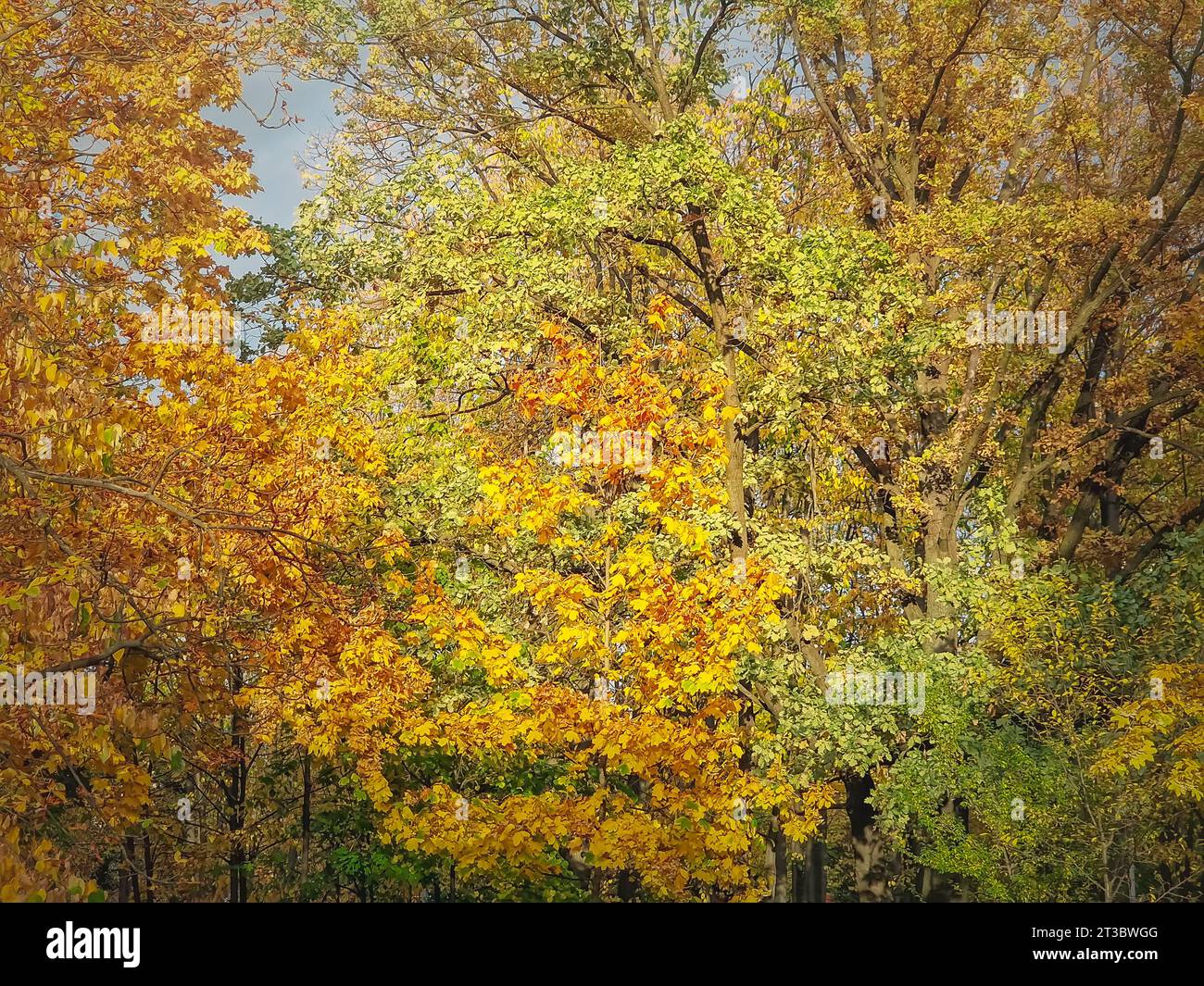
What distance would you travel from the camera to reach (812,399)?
18.7 metres

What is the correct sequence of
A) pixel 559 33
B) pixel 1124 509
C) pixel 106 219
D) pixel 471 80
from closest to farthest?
pixel 106 219
pixel 559 33
pixel 471 80
pixel 1124 509

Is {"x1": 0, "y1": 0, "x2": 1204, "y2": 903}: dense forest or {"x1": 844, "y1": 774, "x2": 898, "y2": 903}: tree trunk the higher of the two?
{"x1": 0, "y1": 0, "x2": 1204, "y2": 903}: dense forest

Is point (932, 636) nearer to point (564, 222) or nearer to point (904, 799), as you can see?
point (904, 799)

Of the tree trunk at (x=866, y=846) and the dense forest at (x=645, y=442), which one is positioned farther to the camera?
the tree trunk at (x=866, y=846)

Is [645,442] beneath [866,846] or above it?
above

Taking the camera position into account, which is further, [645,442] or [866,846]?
[866,846]

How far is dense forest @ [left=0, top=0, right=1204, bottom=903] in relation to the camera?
14.1m

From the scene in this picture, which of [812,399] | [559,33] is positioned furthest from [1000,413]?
[559,33]

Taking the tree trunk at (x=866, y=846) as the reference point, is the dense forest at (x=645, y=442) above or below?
above

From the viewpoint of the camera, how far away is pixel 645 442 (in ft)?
50.2

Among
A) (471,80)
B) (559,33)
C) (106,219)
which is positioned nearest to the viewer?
(106,219)

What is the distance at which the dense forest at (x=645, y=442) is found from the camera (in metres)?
14.1

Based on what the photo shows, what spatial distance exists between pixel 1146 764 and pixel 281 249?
66.0ft

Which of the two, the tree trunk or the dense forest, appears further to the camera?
the tree trunk
